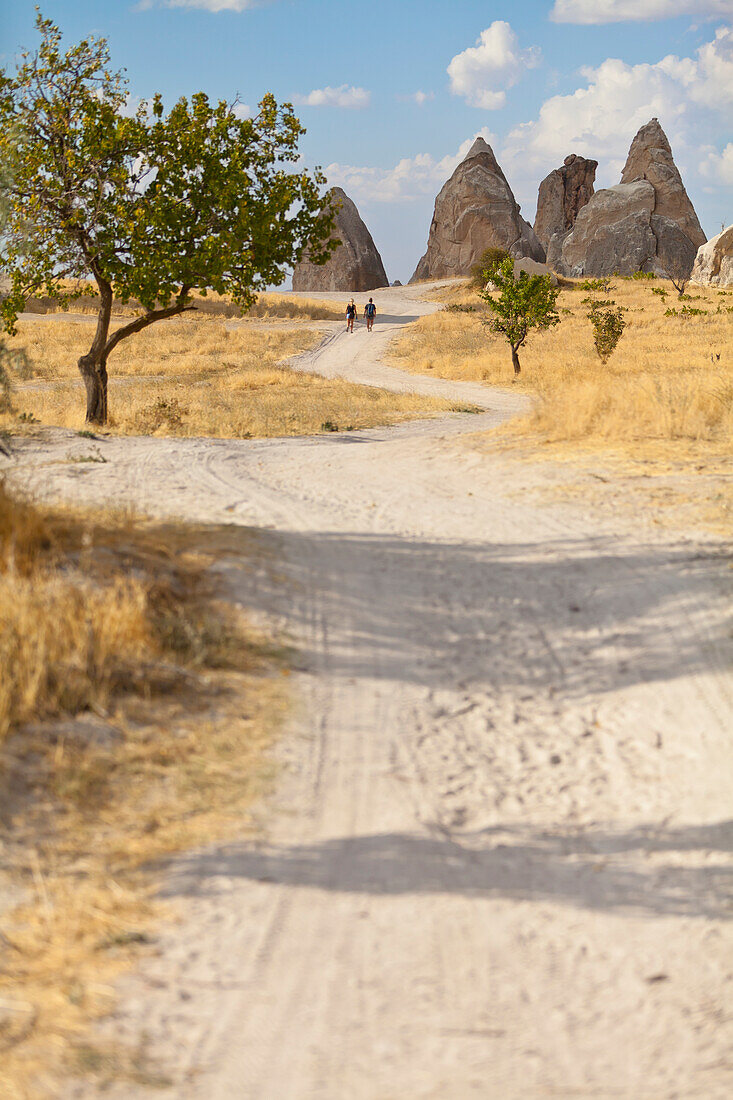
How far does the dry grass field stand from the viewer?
1166cm

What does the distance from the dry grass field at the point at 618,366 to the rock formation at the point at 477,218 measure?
8013 mm

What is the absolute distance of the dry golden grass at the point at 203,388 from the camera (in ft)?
53.5

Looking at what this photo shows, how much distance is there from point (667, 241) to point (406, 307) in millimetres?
25651

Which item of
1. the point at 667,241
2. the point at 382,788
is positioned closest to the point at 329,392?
the point at 382,788

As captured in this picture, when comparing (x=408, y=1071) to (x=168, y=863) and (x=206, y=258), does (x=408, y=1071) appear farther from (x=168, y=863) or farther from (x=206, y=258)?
(x=206, y=258)

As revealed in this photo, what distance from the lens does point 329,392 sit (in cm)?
2292

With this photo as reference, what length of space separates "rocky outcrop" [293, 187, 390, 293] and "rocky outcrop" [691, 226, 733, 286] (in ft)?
72.8

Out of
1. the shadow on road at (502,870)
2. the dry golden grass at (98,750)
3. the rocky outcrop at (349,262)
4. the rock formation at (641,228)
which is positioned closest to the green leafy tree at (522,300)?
the dry golden grass at (98,750)

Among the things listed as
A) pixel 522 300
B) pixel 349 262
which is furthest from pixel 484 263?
pixel 522 300

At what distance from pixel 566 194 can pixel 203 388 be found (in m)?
60.7

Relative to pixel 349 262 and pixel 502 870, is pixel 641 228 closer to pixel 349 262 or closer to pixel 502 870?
pixel 349 262

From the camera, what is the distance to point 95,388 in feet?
53.4

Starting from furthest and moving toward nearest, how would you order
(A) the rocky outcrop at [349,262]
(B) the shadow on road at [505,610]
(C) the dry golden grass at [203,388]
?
(A) the rocky outcrop at [349,262]
(C) the dry golden grass at [203,388]
(B) the shadow on road at [505,610]

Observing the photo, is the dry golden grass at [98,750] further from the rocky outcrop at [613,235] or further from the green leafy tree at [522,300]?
the rocky outcrop at [613,235]
